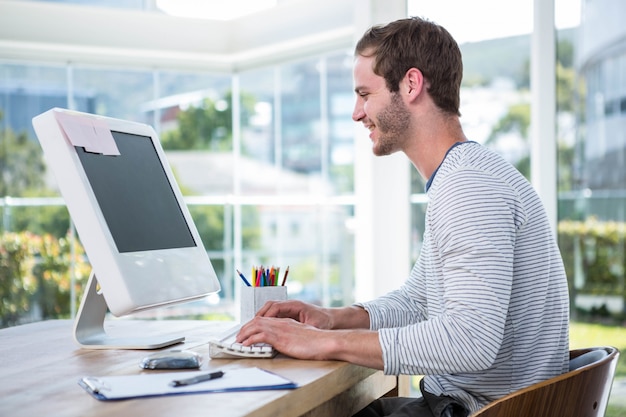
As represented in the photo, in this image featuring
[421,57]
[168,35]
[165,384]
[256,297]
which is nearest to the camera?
[165,384]

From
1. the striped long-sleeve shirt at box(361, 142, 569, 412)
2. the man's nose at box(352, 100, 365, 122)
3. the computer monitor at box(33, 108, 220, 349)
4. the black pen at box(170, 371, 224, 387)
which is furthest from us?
the man's nose at box(352, 100, 365, 122)

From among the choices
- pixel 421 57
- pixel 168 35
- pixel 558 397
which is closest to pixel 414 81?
pixel 421 57

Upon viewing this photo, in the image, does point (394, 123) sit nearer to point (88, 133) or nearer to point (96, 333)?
point (88, 133)

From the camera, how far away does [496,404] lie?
48.1 inches

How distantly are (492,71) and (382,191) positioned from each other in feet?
2.61

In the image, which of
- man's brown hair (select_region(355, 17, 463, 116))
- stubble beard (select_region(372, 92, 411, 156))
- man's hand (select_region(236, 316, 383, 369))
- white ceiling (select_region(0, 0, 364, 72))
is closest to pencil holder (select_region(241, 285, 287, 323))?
man's hand (select_region(236, 316, 383, 369))

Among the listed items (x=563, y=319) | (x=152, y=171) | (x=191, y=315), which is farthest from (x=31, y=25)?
(x=563, y=319)

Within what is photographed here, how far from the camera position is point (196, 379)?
1.21 meters

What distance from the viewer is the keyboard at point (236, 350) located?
1418mm

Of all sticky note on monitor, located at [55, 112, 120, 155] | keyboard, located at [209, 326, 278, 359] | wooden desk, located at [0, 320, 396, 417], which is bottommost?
wooden desk, located at [0, 320, 396, 417]

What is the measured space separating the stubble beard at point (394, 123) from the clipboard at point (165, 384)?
24.4 inches

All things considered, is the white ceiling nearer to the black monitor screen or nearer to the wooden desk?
the black monitor screen

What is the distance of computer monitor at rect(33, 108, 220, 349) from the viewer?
1.44 metres

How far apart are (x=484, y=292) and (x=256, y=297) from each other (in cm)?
63
